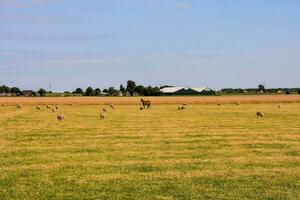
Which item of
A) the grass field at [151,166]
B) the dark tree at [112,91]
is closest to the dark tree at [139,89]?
the dark tree at [112,91]

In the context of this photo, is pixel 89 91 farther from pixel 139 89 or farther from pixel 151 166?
pixel 151 166

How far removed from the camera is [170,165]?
675 inches

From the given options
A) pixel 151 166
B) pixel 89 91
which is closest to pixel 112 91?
pixel 89 91

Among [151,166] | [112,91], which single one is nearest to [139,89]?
[112,91]

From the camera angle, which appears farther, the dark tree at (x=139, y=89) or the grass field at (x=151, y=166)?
the dark tree at (x=139, y=89)

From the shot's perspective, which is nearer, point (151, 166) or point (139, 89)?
point (151, 166)

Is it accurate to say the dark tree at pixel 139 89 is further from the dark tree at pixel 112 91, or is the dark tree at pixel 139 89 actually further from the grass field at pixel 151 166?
the grass field at pixel 151 166

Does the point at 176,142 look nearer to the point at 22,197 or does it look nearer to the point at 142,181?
the point at 142,181

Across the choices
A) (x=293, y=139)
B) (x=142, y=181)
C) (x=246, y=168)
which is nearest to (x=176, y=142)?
(x=293, y=139)

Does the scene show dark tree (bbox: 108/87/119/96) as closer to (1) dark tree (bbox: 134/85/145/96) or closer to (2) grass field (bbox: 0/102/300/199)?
(1) dark tree (bbox: 134/85/145/96)

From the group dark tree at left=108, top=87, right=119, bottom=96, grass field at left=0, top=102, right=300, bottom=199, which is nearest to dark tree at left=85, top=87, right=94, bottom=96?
dark tree at left=108, top=87, right=119, bottom=96

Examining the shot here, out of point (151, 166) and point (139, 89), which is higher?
point (139, 89)

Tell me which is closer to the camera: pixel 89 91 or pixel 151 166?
pixel 151 166

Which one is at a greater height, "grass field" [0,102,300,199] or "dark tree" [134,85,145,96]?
"dark tree" [134,85,145,96]
